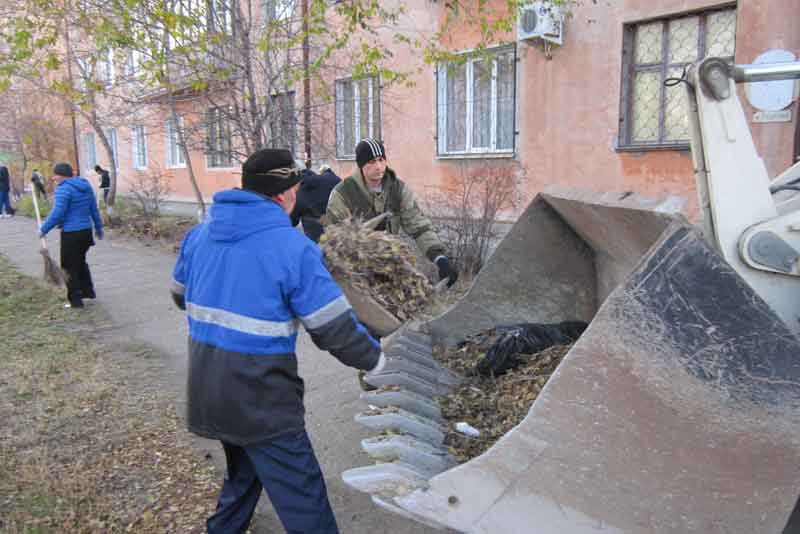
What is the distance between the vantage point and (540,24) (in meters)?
8.66

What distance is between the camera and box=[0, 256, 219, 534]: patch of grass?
2.80 m

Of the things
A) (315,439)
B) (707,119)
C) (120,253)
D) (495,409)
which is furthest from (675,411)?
(120,253)

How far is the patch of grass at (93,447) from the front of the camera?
2799mm

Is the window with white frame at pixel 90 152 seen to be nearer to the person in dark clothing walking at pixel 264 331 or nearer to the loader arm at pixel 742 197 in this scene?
the person in dark clothing walking at pixel 264 331

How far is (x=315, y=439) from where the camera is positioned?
3605 millimetres

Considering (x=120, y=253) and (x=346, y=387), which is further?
(x=120, y=253)

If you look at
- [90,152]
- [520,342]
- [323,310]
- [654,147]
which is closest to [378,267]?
[520,342]

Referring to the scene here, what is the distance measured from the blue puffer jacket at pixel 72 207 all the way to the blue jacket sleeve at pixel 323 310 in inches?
225

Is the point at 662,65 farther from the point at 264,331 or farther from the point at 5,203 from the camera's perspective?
the point at 5,203

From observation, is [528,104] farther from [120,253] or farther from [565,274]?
[120,253]

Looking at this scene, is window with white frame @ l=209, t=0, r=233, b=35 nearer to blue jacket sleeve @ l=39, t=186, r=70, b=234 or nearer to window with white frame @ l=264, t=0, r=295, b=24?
window with white frame @ l=264, t=0, r=295, b=24

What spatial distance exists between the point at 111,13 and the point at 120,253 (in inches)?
194

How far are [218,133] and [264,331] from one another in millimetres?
7347

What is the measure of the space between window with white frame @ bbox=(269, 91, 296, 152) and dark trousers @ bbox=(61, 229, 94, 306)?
2630 mm
